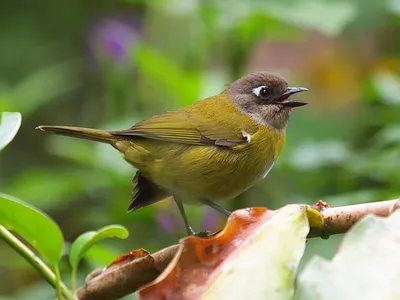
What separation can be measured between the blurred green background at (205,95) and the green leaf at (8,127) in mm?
1172

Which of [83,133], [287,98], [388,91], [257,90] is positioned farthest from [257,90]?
[83,133]

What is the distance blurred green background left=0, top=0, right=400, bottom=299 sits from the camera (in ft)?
10.6

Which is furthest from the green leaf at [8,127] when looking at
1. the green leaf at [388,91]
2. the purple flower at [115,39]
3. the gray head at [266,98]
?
the purple flower at [115,39]

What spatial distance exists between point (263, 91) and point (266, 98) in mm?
28

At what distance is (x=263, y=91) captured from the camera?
118 inches

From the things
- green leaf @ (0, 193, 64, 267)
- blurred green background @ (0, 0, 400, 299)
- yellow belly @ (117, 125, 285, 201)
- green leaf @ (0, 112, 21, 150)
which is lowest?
blurred green background @ (0, 0, 400, 299)

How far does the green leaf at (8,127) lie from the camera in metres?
1.30

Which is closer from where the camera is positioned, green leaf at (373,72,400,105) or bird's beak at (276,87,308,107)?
bird's beak at (276,87,308,107)

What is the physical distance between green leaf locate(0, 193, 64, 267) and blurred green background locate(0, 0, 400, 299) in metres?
1.19

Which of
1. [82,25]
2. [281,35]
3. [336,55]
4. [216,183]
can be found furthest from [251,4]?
[82,25]

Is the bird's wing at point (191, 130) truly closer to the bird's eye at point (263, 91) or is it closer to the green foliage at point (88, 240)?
the bird's eye at point (263, 91)

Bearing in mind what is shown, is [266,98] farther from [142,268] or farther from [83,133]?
[142,268]

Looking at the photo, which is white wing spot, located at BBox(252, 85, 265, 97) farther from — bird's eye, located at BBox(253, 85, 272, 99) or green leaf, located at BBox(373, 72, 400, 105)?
green leaf, located at BBox(373, 72, 400, 105)

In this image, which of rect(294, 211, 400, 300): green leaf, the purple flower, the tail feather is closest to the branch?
rect(294, 211, 400, 300): green leaf
